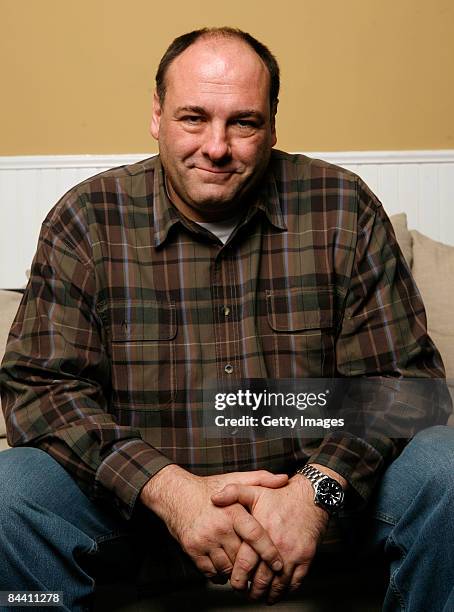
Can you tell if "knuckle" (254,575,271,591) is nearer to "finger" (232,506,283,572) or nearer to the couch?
"finger" (232,506,283,572)

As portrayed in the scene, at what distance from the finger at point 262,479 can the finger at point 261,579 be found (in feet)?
0.39

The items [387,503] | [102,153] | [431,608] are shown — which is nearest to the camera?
[431,608]

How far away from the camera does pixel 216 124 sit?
143 cm

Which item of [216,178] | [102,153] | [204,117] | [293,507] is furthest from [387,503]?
[102,153]

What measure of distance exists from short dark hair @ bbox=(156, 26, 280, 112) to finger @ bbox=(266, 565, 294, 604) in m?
0.83

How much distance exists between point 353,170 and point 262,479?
1.30 metres

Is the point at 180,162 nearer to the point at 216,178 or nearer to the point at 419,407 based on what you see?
the point at 216,178

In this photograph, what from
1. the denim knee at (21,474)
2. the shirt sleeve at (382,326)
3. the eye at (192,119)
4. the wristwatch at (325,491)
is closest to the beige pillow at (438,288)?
the shirt sleeve at (382,326)

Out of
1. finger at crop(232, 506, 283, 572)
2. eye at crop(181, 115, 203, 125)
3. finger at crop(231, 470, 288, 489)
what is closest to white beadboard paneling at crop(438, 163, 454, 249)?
eye at crop(181, 115, 203, 125)

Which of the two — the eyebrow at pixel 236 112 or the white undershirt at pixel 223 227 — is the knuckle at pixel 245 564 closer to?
the white undershirt at pixel 223 227

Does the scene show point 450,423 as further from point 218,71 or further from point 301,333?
point 218,71

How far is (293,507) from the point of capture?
1.20 meters

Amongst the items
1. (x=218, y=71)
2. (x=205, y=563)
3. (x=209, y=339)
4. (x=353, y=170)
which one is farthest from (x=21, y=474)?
(x=353, y=170)

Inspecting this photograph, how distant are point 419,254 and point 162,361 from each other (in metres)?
0.78
